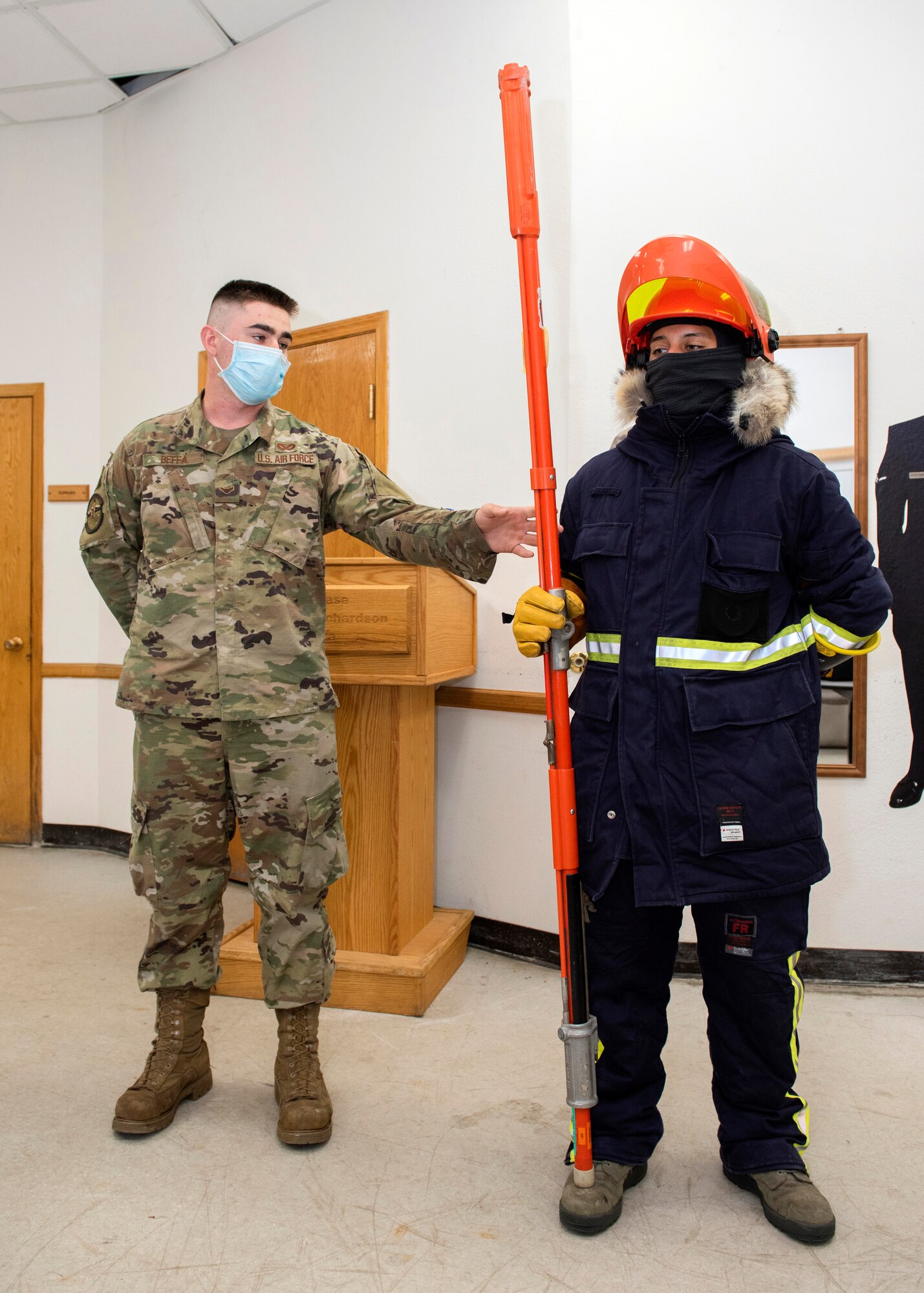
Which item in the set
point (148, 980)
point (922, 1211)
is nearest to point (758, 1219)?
point (922, 1211)

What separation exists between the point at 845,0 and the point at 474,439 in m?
1.64

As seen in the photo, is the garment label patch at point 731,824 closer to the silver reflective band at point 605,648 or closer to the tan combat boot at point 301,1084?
the silver reflective band at point 605,648

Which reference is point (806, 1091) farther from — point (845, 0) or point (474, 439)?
point (845, 0)

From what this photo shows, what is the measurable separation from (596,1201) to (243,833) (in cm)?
99

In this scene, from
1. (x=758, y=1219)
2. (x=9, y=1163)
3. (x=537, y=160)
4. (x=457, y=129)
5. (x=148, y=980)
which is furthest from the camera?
(x=457, y=129)

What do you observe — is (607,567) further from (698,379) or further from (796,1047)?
(796,1047)

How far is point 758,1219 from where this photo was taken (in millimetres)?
1585

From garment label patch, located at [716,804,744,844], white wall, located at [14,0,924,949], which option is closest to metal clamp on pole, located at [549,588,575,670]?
garment label patch, located at [716,804,744,844]

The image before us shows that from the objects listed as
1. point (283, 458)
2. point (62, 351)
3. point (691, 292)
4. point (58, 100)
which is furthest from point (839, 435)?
point (58, 100)

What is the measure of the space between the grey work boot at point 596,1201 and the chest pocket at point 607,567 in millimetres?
998

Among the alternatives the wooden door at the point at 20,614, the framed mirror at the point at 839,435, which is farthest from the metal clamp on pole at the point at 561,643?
the wooden door at the point at 20,614

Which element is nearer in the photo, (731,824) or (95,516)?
(731,824)

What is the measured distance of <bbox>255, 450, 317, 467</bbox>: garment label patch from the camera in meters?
1.92

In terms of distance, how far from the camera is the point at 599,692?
162 cm
